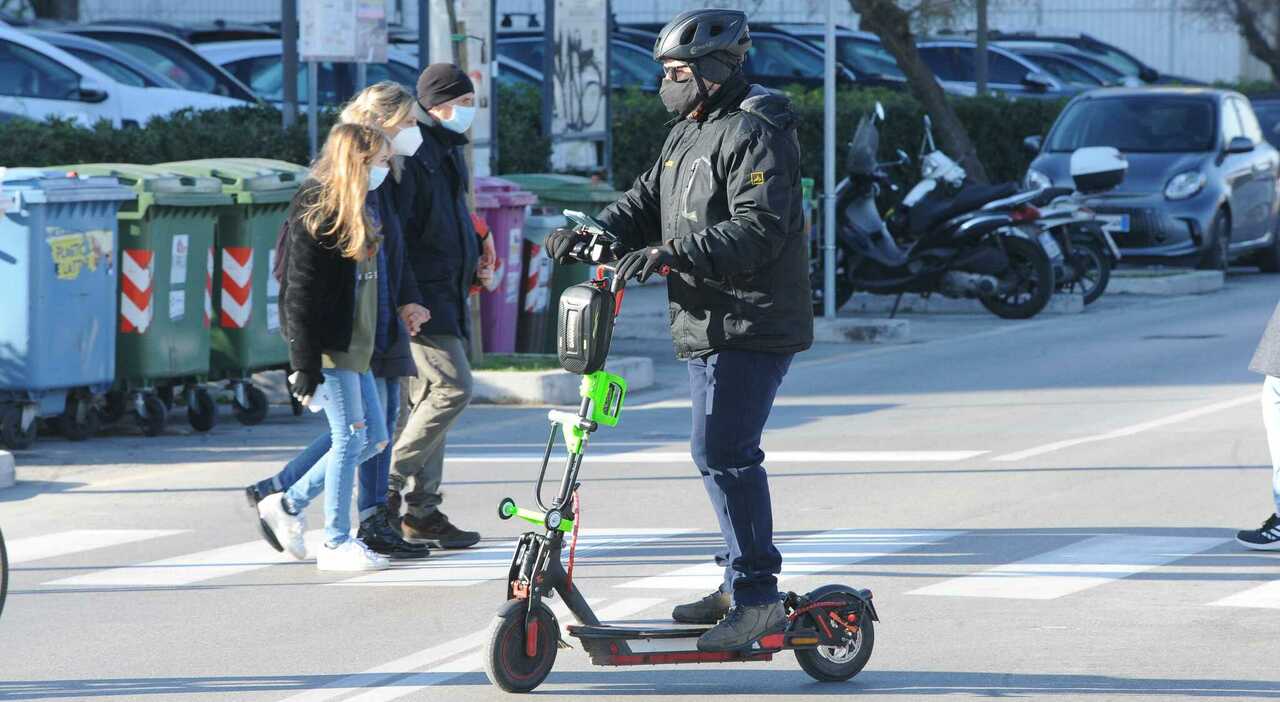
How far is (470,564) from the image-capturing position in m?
8.50

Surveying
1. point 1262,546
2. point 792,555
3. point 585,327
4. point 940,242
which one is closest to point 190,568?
point 792,555

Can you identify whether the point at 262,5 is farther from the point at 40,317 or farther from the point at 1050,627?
the point at 1050,627

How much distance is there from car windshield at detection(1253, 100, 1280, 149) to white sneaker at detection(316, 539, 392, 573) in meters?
20.8

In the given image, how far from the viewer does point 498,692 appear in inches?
251

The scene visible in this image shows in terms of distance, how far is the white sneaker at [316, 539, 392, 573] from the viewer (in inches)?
330

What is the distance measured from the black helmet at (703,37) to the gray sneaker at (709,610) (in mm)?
1542

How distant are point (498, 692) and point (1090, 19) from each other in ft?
144

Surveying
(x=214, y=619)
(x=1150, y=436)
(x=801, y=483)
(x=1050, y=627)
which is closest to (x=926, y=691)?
(x=1050, y=627)

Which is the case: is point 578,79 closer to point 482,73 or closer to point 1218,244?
point 482,73

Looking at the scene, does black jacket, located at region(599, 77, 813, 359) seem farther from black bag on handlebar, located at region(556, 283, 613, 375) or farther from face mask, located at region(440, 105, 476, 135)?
face mask, located at region(440, 105, 476, 135)

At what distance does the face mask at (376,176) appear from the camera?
8.20m

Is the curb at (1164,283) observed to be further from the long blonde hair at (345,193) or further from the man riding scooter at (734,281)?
the man riding scooter at (734,281)

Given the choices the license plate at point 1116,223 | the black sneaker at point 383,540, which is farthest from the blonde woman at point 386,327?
the license plate at point 1116,223

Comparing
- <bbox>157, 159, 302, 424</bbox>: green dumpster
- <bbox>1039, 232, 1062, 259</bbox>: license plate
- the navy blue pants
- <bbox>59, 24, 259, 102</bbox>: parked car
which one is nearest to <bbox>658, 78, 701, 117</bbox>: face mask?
the navy blue pants
